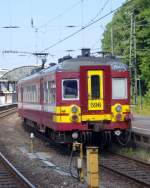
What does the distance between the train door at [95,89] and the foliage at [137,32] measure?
134 feet

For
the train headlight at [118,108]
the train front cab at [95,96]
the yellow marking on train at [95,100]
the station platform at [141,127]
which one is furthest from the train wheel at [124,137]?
the station platform at [141,127]

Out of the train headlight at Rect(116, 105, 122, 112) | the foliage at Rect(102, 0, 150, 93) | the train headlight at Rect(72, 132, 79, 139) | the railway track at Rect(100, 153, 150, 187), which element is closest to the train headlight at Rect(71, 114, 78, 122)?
the train headlight at Rect(72, 132, 79, 139)

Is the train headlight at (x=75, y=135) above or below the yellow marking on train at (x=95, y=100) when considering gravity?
below

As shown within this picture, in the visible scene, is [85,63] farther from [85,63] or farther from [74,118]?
[74,118]

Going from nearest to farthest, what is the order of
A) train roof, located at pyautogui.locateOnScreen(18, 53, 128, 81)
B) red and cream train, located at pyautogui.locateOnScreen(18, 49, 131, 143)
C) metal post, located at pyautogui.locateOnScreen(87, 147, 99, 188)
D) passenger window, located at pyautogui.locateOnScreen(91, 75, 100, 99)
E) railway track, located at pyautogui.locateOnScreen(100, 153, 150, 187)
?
metal post, located at pyautogui.locateOnScreen(87, 147, 99, 188) < railway track, located at pyautogui.locateOnScreen(100, 153, 150, 187) < red and cream train, located at pyautogui.locateOnScreen(18, 49, 131, 143) < passenger window, located at pyautogui.locateOnScreen(91, 75, 100, 99) < train roof, located at pyautogui.locateOnScreen(18, 53, 128, 81)

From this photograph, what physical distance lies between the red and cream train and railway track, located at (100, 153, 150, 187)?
89 cm

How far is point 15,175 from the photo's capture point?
14.3 metres

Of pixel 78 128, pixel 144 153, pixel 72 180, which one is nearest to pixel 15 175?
pixel 72 180

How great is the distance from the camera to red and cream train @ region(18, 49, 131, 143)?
18188 mm

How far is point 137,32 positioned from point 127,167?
53922mm

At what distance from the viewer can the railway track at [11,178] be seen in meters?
12.9

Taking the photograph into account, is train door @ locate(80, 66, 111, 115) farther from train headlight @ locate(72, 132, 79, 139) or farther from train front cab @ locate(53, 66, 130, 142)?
train headlight @ locate(72, 132, 79, 139)

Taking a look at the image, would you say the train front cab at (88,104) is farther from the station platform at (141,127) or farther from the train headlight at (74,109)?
the station platform at (141,127)

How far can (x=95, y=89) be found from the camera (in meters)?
18.4
